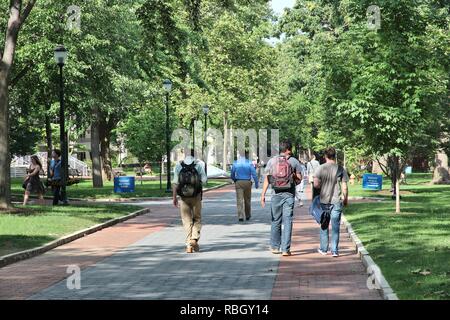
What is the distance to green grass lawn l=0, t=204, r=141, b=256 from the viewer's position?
15.6 m

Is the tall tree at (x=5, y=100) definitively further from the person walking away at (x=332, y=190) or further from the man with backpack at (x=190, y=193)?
the person walking away at (x=332, y=190)

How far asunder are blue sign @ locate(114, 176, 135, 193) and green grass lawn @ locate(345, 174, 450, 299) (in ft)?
44.8

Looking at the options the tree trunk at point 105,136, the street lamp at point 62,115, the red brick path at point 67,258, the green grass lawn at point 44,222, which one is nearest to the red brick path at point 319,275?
the red brick path at point 67,258

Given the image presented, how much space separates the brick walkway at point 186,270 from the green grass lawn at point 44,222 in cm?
58

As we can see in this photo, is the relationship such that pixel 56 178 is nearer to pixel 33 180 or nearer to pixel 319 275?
pixel 33 180

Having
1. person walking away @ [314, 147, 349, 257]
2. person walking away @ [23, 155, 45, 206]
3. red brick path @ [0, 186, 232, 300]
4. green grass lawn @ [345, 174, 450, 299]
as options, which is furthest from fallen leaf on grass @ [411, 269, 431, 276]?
person walking away @ [23, 155, 45, 206]

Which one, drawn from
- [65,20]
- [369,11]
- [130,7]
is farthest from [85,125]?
[369,11]

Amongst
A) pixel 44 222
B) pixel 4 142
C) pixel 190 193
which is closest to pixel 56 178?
pixel 4 142

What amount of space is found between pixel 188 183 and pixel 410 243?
13.4 feet

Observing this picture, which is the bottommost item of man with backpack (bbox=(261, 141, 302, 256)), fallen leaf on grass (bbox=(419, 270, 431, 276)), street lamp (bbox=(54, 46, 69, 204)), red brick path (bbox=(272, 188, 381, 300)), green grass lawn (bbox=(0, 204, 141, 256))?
red brick path (bbox=(272, 188, 381, 300))

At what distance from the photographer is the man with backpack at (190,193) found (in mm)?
14617

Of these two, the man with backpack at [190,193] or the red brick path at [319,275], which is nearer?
the red brick path at [319,275]

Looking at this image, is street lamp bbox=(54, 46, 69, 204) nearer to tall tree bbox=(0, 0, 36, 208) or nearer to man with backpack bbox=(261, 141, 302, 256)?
tall tree bbox=(0, 0, 36, 208)

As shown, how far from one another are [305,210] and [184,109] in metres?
40.0
